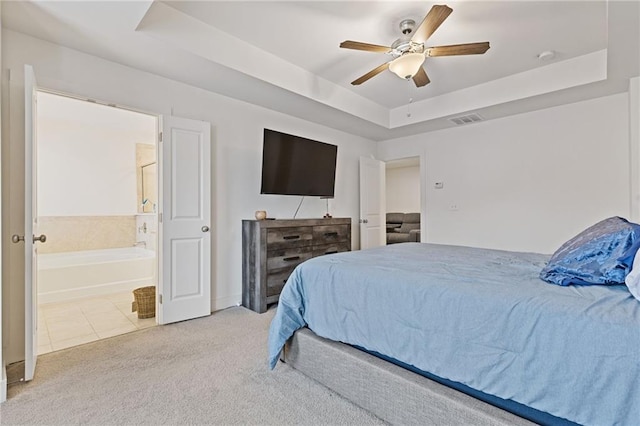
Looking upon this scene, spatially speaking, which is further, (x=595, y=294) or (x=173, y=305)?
(x=173, y=305)

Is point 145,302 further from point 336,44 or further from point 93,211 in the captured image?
point 336,44

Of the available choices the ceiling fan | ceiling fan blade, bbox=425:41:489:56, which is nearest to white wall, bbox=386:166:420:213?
the ceiling fan

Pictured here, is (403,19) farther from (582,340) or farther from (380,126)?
(582,340)

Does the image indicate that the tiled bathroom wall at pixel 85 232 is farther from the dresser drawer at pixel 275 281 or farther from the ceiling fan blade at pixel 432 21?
the ceiling fan blade at pixel 432 21

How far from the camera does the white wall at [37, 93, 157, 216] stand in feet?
15.2

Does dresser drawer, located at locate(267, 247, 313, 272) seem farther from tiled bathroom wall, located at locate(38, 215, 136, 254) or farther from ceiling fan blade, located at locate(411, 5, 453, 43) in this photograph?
tiled bathroom wall, located at locate(38, 215, 136, 254)

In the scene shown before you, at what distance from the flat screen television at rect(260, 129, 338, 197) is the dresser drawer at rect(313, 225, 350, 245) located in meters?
0.48

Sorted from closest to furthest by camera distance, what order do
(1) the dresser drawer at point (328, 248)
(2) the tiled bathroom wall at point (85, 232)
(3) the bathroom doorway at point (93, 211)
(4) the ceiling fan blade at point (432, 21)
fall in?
(4) the ceiling fan blade at point (432, 21) → (3) the bathroom doorway at point (93, 211) → (1) the dresser drawer at point (328, 248) → (2) the tiled bathroom wall at point (85, 232)

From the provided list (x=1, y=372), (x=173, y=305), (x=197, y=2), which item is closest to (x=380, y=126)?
(x=197, y=2)

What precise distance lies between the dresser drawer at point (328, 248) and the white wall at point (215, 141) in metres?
0.62

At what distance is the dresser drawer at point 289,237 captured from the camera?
11.6 ft

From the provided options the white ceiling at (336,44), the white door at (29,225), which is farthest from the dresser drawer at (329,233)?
the white door at (29,225)

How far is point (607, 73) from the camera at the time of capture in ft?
9.97

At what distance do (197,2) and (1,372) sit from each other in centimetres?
274
